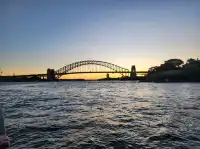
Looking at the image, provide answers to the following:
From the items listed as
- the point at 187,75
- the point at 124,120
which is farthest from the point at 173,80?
the point at 124,120

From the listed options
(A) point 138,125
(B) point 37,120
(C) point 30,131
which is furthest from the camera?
(B) point 37,120

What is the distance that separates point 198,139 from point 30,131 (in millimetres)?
7784

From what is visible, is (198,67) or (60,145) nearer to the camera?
(60,145)

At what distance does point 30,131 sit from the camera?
1322 centimetres

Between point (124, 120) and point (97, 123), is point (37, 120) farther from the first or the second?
point (124, 120)

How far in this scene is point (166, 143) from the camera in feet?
35.6

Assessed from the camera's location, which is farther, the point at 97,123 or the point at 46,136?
the point at 97,123

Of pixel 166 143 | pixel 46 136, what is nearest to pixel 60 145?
pixel 46 136

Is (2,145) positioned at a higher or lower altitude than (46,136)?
higher

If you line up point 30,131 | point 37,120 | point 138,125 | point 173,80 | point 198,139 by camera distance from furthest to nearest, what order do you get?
1. point 173,80
2. point 37,120
3. point 138,125
4. point 30,131
5. point 198,139

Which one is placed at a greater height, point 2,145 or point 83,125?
point 2,145

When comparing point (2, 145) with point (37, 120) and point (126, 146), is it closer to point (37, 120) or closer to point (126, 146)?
point (126, 146)

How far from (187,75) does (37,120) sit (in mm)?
182835

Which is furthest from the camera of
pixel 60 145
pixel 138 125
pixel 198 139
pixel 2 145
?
pixel 138 125
